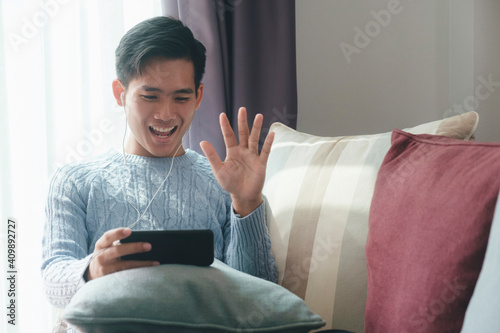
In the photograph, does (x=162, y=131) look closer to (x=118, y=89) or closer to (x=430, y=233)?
(x=118, y=89)

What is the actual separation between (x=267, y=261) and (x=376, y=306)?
33 centimetres

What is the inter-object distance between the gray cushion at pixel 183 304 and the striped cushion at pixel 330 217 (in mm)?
218

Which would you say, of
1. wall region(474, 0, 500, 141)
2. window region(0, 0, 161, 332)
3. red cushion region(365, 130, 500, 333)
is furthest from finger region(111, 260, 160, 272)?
wall region(474, 0, 500, 141)

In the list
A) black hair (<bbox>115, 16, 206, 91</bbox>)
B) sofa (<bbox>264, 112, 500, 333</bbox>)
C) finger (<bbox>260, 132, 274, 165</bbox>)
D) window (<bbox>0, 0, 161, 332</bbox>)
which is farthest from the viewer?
window (<bbox>0, 0, 161, 332</bbox>)

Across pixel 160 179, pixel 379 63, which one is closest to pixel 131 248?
pixel 160 179

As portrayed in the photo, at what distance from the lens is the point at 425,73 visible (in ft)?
6.06

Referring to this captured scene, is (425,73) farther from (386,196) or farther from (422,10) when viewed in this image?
(386,196)

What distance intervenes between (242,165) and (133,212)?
30cm

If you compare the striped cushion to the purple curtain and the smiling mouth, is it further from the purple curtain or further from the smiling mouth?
the purple curtain

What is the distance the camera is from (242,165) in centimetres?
112

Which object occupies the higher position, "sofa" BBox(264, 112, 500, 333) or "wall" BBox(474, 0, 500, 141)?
"wall" BBox(474, 0, 500, 141)

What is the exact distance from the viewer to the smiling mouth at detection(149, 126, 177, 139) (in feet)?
4.10

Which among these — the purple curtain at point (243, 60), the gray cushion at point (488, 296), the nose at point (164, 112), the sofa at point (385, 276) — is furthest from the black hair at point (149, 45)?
the gray cushion at point (488, 296)

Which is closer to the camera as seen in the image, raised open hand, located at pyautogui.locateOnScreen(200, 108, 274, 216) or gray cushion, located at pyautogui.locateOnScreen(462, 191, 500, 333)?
gray cushion, located at pyautogui.locateOnScreen(462, 191, 500, 333)
